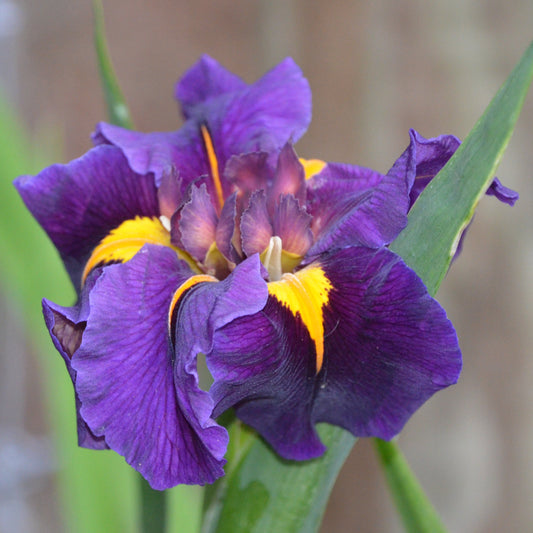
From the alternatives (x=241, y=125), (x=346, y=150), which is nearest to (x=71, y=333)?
(x=241, y=125)

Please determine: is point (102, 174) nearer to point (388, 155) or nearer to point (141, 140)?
point (141, 140)

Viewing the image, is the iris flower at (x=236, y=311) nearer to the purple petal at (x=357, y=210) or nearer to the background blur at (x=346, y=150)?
the purple petal at (x=357, y=210)

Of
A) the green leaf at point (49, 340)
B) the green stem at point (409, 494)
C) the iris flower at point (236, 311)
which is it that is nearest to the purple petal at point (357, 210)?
the iris flower at point (236, 311)

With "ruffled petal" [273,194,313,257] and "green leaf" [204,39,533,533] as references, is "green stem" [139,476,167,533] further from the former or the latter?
"ruffled petal" [273,194,313,257]

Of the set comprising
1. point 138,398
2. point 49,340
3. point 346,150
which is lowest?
point 346,150

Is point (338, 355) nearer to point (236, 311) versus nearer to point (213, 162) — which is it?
point (236, 311)

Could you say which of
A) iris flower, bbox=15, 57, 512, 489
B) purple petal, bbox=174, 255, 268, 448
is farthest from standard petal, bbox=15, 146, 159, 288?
purple petal, bbox=174, 255, 268, 448
